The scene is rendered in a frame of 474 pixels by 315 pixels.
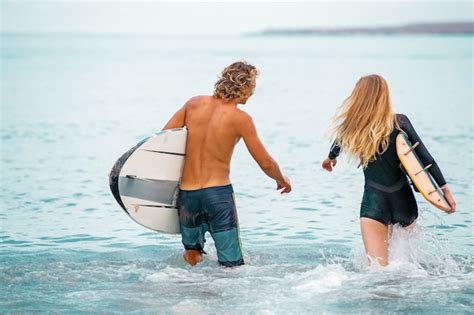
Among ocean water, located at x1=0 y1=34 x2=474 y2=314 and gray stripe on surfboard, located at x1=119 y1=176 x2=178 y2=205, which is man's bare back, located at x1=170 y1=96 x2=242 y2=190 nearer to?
gray stripe on surfboard, located at x1=119 y1=176 x2=178 y2=205

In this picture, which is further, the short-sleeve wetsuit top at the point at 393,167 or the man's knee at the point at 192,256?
the man's knee at the point at 192,256

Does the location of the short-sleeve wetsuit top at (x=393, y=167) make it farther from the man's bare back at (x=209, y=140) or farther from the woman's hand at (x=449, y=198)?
the man's bare back at (x=209, y=140)

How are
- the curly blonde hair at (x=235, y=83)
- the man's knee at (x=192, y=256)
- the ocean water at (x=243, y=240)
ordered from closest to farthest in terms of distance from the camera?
the ocean water at (x=243, y=240), the curly blonde hair at (x=235, y=83), the man's knee at (x=192, y=256)

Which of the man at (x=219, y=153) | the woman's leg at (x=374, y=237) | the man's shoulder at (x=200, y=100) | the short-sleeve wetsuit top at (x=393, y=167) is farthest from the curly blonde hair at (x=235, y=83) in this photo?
the woman's leg at (x=374, y=237)

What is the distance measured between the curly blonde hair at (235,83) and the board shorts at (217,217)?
0.74 m

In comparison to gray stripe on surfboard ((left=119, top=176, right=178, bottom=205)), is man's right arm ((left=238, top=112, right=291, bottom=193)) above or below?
above

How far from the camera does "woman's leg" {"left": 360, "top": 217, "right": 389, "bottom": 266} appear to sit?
26.0 ft

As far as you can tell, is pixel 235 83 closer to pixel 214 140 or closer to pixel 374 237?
pixel 214 140

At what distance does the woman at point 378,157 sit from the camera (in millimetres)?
7754

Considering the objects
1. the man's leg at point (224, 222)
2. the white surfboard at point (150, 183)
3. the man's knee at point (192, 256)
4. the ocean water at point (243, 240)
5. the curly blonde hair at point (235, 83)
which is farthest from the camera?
the man's knee at point (192, 256)

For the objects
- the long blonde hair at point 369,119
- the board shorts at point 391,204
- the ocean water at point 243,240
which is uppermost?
the long blonde hair at point 369,119

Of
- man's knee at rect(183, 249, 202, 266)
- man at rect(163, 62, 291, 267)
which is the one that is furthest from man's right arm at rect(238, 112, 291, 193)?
man's knee at rect(183, 249, 202, 266)

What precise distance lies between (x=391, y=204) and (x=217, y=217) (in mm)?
1381

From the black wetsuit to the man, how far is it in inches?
30.6
